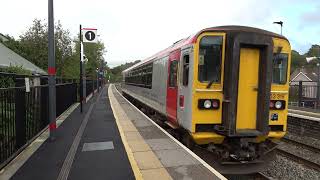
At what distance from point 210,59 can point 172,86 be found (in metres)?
2.52

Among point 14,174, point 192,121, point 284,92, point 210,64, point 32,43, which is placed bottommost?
point 14,174

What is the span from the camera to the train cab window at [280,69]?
893 centimetres

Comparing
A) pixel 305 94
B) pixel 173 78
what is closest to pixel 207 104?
pixel 173 78

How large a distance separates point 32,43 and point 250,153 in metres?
44.3

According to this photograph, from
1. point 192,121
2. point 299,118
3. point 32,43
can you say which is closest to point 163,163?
point 192,121

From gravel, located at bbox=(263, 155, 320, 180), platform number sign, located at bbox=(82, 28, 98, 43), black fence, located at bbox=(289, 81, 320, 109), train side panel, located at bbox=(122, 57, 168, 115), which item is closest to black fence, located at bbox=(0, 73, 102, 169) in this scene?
train side panel, located at bbox=(122, 57, 168, 115)

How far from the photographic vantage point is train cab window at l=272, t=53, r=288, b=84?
893 cm

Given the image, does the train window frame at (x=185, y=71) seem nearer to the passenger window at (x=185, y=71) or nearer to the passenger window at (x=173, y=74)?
the passenger window at (x=185, y=71)

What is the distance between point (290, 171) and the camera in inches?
398

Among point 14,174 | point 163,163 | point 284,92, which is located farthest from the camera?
point 284,92

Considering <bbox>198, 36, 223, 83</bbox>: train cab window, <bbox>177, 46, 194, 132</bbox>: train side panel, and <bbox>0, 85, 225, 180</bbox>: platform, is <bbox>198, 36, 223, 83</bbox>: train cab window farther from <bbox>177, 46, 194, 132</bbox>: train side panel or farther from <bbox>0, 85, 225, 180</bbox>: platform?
<bbox>0, 85, 225, 180</bbox>: platform

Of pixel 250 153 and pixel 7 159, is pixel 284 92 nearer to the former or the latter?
pixel 250 153

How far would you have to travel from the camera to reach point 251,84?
8.55 m

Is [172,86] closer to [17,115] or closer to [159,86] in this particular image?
[159,86]
